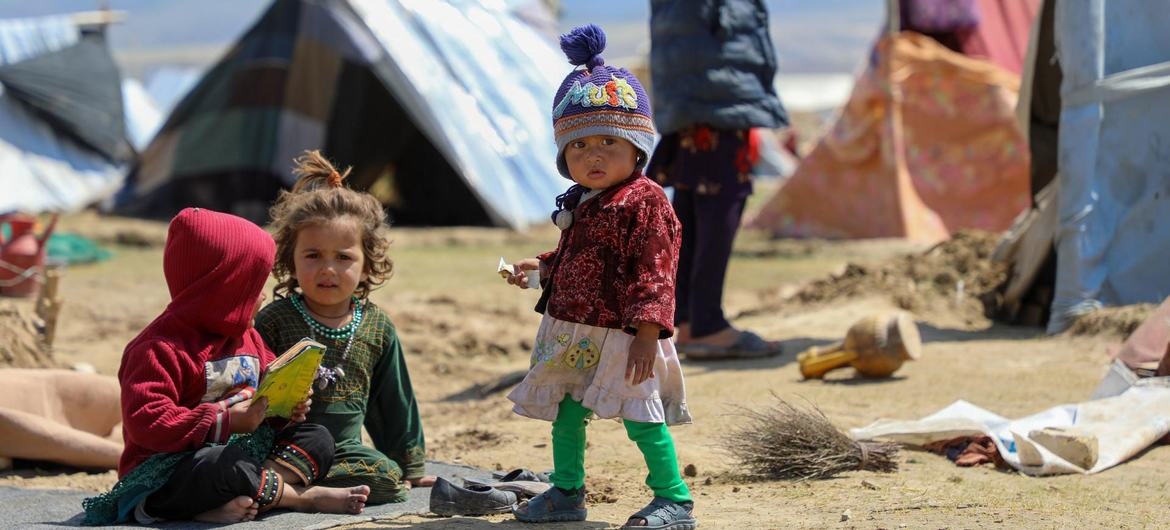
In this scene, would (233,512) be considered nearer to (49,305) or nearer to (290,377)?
(290,377)

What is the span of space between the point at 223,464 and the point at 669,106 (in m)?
3.03

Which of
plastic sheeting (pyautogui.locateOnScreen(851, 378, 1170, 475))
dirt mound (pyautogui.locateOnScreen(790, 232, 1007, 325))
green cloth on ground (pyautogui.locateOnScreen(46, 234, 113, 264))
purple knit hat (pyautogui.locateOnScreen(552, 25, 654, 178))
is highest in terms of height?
purple knit hat (pyautogui.locateOnScreen(552, 25, 654, 178))

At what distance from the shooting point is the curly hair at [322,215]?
358 cm

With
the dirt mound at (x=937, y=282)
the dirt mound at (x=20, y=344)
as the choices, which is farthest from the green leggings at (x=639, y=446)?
the dirt mound at (x=937, y=282)

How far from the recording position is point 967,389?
5094 millimetres

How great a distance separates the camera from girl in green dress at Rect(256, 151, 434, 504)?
3561 mm

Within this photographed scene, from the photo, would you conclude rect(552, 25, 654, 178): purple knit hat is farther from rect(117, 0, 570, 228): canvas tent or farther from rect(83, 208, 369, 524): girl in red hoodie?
rect(117, 0, 570, 228): canvas tent

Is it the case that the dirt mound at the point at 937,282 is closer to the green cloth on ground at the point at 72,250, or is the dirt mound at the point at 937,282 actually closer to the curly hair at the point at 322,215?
the curly hair at the point at 322,215

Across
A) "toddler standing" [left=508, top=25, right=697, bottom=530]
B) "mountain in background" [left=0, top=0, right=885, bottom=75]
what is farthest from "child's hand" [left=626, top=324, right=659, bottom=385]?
"mountain in background" [left=0, top=0, right=885, bottom=75]

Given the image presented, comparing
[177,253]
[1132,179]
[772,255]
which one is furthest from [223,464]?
[772,255]

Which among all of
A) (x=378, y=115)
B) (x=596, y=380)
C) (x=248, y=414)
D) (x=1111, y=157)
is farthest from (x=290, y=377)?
(x=378, y=115)

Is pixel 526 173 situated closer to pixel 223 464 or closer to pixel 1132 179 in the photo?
pixel 1132 179

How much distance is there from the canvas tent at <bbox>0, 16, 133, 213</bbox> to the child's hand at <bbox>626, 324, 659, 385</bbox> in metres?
11.4

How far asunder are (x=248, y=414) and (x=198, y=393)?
141mm
